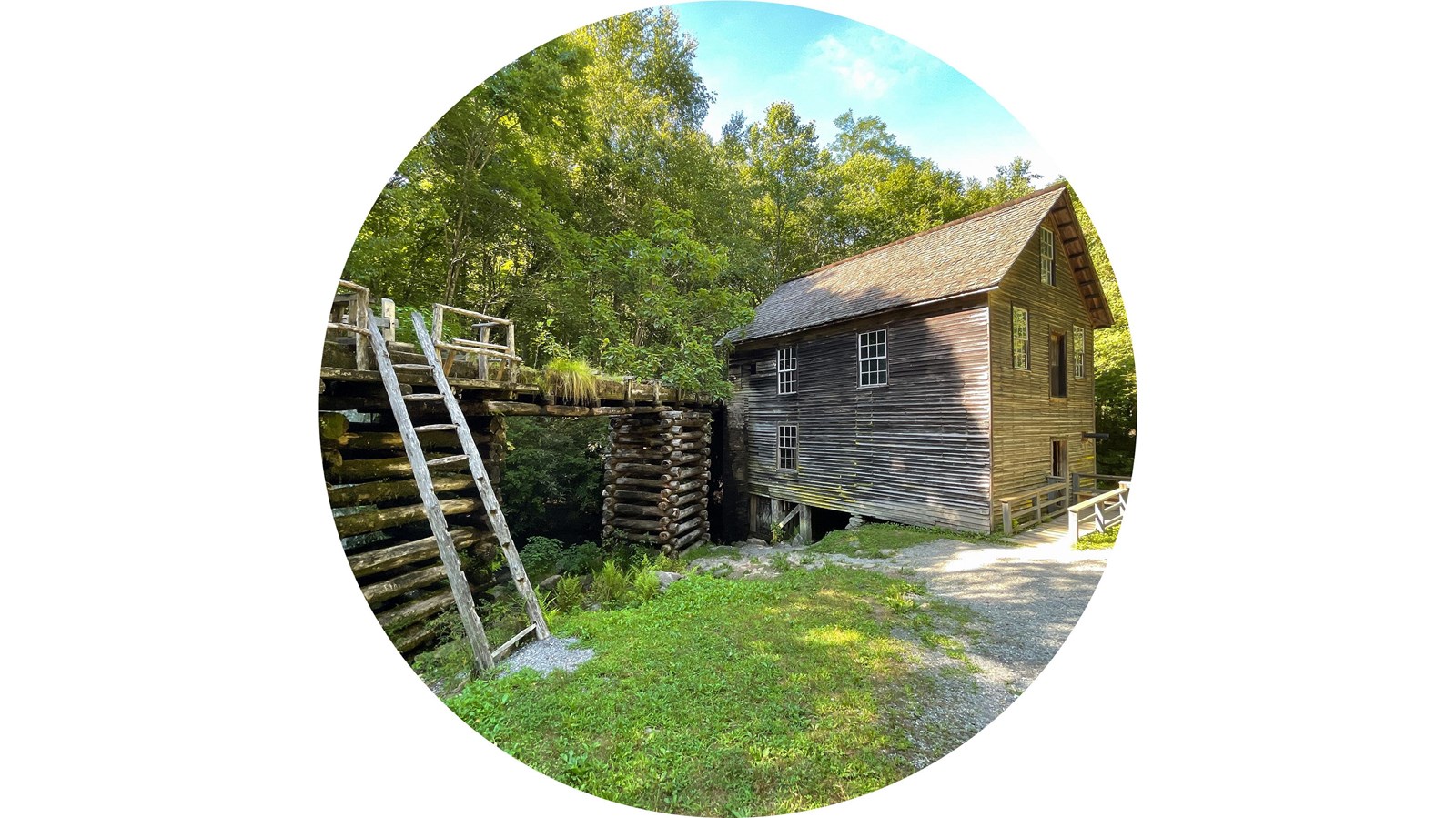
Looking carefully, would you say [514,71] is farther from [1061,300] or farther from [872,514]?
[872,514]

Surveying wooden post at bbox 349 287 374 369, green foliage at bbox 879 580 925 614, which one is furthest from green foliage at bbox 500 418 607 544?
green foliage at bbox 879 580 925 614

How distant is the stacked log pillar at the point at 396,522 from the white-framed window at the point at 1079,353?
4.82 meters

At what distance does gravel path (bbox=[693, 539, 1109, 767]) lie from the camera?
1.96m

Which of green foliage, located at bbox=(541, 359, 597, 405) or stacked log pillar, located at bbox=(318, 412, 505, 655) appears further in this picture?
green foliage, located at bbox=(541, 359, 597, 405)

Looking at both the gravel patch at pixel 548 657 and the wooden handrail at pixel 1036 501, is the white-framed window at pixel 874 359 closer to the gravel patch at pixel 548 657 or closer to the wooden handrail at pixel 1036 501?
the wooden handrail at pixel 1036 501

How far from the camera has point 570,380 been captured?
14.7ft

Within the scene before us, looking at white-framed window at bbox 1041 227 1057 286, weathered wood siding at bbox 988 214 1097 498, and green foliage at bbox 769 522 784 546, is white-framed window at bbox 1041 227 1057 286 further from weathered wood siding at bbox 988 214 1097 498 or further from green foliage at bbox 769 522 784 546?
green foliage at bbox 769 522 784 546

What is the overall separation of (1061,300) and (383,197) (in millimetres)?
5102

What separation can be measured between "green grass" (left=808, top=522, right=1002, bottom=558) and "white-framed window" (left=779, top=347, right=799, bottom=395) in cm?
192

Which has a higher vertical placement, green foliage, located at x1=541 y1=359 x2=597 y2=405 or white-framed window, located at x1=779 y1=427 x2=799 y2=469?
green foliage, located at x1=541 y1=359 x2=597 y2=405

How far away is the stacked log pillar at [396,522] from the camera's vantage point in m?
2.61

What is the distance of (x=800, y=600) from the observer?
3064 millimetres

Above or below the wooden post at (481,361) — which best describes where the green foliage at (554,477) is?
below

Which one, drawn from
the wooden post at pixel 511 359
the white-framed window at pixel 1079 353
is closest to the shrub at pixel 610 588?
the wooden post at pixel 511 359
